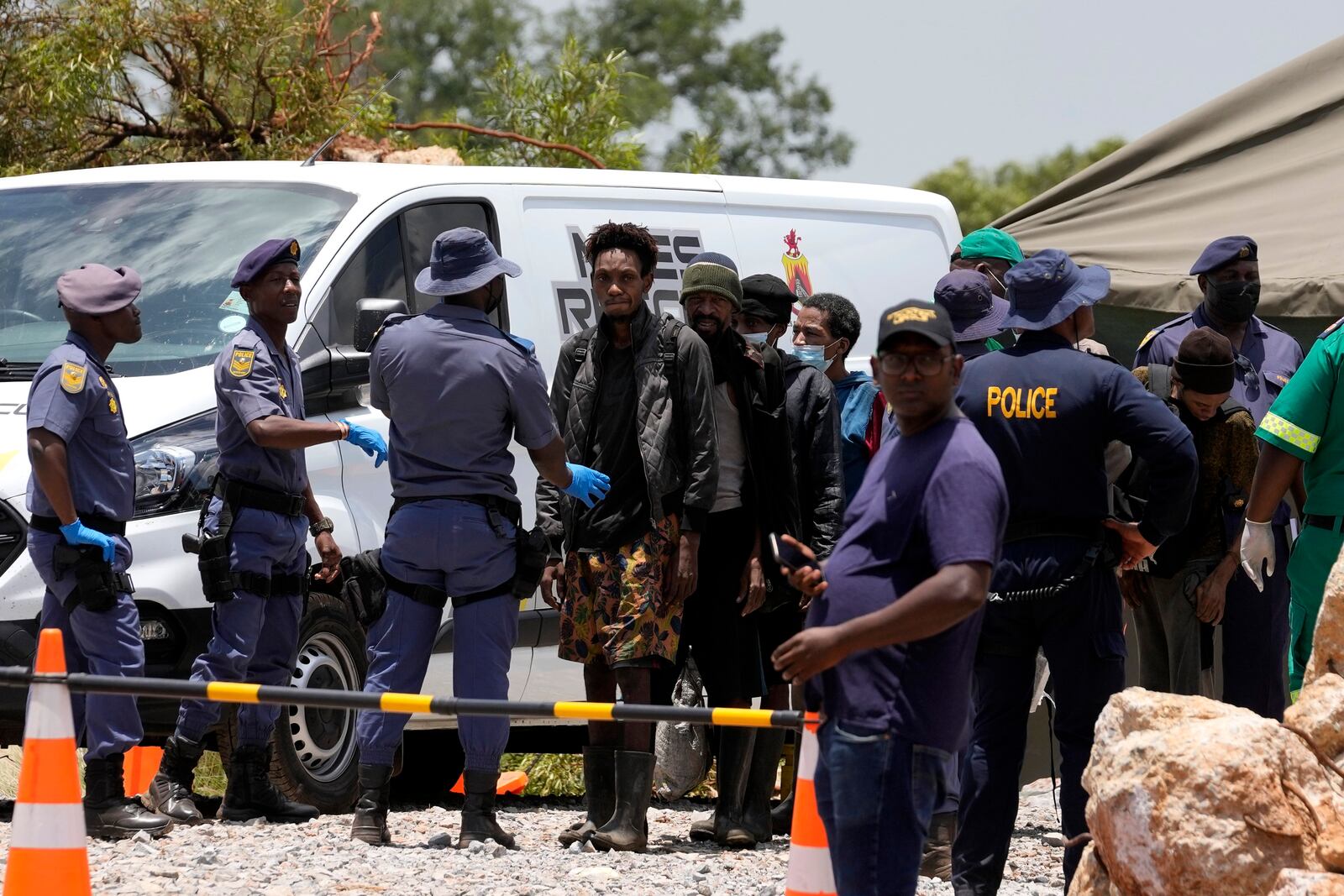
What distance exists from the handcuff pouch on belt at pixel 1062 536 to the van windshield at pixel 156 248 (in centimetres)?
312

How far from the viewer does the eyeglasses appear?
3797 millimetres

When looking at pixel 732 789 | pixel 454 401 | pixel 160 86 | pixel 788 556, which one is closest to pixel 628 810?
pixel 732 789

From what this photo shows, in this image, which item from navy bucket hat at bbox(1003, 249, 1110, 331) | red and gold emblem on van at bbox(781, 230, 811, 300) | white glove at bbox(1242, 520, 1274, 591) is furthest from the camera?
red and gold emblem on van at bbox(781, 230, 811, 300)

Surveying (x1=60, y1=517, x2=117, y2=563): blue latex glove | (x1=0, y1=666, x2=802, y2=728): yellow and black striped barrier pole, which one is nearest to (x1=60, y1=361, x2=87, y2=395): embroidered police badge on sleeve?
(x1=60, y1=517, x2=117, y2=563): blue latex glove

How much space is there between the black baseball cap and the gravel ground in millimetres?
2313

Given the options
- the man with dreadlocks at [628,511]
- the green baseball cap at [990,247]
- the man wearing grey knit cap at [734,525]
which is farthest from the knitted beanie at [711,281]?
the green baseball cap at [990,247]

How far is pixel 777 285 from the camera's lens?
7043 millimetres

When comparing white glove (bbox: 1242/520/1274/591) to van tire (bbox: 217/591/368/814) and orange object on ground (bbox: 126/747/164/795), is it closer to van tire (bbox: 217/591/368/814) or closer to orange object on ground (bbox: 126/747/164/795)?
van tire (bbox: 217/591/368/814)

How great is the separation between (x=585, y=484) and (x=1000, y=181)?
149 ft

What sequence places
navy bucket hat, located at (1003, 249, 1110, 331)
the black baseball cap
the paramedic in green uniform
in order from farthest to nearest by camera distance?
the paramedic in green uniform, navy bucket hat, located at (1003, 249, 1110, 331), the black baseball cap

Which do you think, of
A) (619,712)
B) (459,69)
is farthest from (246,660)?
(459,69)

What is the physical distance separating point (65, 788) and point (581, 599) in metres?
2.08

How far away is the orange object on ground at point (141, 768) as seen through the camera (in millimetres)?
6625

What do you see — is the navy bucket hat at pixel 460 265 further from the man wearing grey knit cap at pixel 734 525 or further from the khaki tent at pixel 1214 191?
the khaki tent at pixel 1214 191
